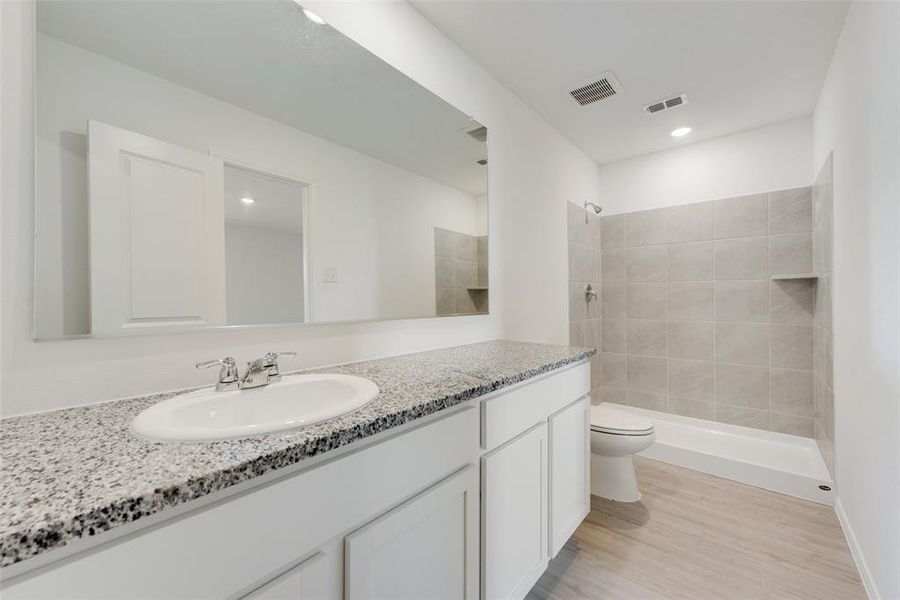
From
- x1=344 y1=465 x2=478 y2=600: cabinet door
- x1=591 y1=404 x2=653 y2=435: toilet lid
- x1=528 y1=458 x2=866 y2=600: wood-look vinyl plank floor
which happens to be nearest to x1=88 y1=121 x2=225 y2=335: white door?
x1=344 y1=465 x2=478 y2=600: cabinet door

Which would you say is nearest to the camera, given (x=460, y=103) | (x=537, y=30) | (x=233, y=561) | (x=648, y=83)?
(x=233, y=561)

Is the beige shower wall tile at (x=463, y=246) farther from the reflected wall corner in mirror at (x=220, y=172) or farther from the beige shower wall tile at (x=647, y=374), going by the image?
the beige shower wall tile at (x=647, y=374)

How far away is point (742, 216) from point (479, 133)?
219cm

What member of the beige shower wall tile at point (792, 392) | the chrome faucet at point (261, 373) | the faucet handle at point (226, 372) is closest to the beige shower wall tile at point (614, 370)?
the beige shower wall tile at point (792, 392)

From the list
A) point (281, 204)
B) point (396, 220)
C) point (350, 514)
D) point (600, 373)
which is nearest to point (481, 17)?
point (396, 220)

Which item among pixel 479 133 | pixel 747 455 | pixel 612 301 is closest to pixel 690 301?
pixel 612 301

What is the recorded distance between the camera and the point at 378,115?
148 cm

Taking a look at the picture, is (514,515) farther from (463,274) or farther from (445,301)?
(463,274)

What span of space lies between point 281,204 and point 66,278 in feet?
1.80

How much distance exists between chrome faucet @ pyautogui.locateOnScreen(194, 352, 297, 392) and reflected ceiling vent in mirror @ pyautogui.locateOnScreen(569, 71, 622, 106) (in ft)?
7.21

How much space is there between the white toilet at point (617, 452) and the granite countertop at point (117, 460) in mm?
1383

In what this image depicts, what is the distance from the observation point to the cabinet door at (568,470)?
1.43 meters

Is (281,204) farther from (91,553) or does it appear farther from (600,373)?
(600,373)

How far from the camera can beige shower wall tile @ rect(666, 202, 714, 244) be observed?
9.36 feet
